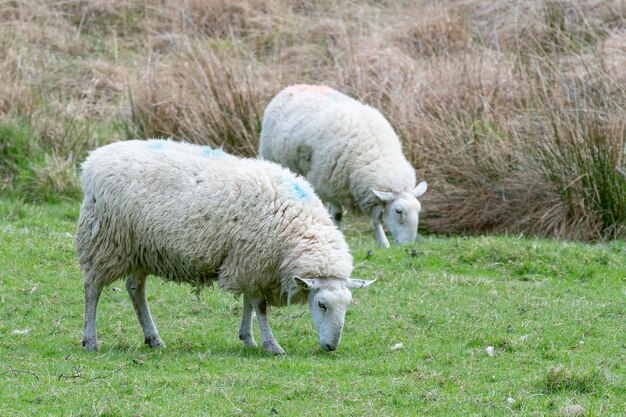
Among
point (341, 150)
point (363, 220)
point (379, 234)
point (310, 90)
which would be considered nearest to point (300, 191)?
point (341, 150)

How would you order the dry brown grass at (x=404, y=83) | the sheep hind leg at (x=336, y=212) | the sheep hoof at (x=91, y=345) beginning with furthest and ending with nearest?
the sheep hind leg at (x=336, y=212) → the dry brown grass at (x=404, y=83) → the sheep hoof at (x=91, y=345)

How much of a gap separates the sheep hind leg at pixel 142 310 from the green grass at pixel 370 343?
14cm

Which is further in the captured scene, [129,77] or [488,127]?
[129,77]

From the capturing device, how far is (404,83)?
1355 centimetres

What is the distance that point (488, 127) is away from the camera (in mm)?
12188

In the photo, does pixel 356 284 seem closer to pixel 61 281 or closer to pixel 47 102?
pixel 61 281

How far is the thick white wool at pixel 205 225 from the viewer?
6.68 meters

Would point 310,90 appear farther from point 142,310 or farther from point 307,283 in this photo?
point 307,283

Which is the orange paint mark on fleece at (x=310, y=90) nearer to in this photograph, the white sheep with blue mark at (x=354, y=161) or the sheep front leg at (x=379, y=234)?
the white sheep with blue mark at (x=354, y=161)

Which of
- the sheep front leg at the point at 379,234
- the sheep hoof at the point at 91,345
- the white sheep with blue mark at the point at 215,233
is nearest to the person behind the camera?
the white sheep with blue mark at the point at 215,233

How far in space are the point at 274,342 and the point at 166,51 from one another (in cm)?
1113

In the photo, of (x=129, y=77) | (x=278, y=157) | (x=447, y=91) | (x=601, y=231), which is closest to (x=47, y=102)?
(x=129, y=77)

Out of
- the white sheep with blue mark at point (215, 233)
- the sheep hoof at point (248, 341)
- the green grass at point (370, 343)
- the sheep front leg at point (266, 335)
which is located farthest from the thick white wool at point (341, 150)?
the sheep front leg at point (266, 335)

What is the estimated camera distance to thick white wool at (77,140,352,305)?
6684 mm
